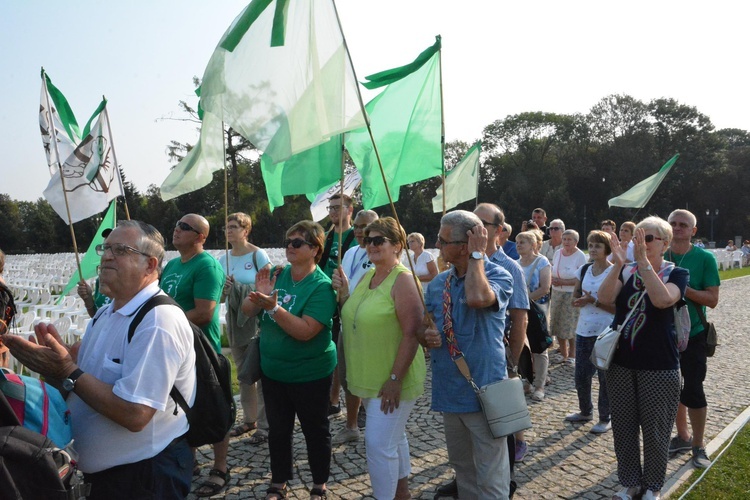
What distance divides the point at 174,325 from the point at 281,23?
231cm

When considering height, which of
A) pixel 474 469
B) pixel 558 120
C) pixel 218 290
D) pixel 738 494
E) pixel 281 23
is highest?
pixel 558 120

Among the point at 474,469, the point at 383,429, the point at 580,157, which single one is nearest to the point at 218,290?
the point at 383,429

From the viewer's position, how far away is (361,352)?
377 centimetres

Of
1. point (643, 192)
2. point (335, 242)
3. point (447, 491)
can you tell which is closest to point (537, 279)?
point (643, 192)

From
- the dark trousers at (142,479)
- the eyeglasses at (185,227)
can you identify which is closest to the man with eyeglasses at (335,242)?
the eyeglasses at (185,227)

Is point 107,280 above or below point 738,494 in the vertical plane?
above

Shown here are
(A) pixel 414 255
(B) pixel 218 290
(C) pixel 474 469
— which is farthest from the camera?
(A) pixel 414 255

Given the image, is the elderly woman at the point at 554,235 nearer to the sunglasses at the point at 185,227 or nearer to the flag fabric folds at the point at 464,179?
the flag fabric folds at the point at 464,179

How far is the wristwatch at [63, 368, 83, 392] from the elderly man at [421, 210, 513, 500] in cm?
190

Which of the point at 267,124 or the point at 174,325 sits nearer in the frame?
the point at 174,325

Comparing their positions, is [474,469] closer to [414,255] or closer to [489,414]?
[489,414]

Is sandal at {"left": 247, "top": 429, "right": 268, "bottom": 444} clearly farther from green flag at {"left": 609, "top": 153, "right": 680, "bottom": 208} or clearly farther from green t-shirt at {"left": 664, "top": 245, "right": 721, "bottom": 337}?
green flag at {"left": 609, "top": 153, "right": 680, "bottom": 208}

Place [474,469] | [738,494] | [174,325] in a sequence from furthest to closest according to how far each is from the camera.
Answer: [738,494] → [474,469] → [174,325]

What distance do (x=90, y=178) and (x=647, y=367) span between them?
17.7 ft
